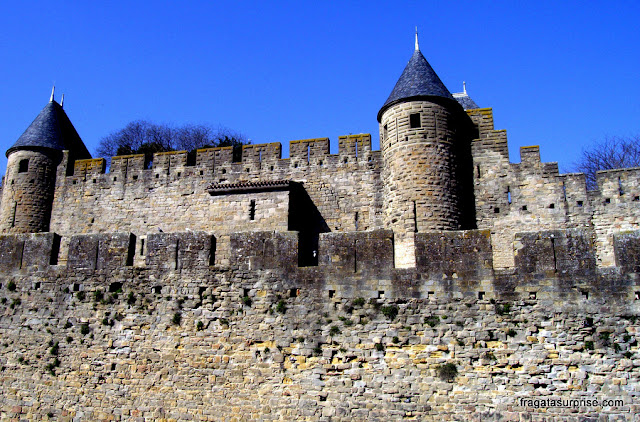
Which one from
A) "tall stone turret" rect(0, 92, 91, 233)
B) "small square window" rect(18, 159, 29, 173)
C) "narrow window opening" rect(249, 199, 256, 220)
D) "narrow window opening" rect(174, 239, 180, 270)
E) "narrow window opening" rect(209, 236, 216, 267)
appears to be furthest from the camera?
"small square window" rect(18, 159, 29, 173)

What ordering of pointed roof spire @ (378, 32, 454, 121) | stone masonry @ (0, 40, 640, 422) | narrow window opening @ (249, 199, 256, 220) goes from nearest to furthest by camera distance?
stone masonry @ (0, 40, 640, 422), pointed roof spire @ (378, 32, 454, 121), narrow window opening @ (249, 199, 256, 220)

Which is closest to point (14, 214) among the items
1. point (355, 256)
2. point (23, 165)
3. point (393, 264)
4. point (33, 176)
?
point (33, 176)

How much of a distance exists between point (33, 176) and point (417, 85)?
15.3 metres

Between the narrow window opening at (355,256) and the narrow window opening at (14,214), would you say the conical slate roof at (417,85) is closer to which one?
the narrow window opening at (355,256)

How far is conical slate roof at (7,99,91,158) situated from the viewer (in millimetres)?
24156

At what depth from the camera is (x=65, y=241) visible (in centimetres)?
2216

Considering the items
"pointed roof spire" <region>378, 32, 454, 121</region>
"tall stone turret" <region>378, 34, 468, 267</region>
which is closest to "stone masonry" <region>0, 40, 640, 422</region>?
"tall stone turret" <region>378, 34, 468, 267</region>

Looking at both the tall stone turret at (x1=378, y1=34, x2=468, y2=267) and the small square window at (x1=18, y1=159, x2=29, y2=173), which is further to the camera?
the small square window at (x1=18, y1=159, x2=29, y2=173)

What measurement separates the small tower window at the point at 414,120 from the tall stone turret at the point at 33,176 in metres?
14.1

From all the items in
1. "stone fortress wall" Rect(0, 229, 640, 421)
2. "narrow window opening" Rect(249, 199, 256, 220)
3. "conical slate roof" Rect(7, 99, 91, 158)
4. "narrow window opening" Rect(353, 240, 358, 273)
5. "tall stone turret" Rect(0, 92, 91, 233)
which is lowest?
"stone fortress wall" Rect(0, 229, 640, 421)

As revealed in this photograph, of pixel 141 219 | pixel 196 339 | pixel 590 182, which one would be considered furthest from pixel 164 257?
pixel 590 182

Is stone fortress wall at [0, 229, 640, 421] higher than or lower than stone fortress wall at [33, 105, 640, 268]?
lower

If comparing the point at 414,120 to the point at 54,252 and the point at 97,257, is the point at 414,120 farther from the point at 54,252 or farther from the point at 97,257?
the point at 54,252

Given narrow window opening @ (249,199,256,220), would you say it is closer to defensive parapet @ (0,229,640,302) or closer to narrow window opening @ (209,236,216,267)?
defensive parapet @ (0,229,640,302)
